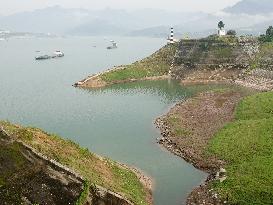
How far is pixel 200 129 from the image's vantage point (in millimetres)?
58469

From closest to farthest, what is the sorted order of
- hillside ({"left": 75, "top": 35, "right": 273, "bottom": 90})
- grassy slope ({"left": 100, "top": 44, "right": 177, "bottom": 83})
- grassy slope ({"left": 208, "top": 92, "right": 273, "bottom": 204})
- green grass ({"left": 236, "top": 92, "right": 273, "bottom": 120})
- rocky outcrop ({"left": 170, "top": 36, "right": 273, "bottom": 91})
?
grassy slope ({"left": 208, "top": 92, "right": 273, "bottom": 204}), green grass ({"left": 236, "top": 92, "right": 273, "bottom": 120}), hillside ({"left": 75, "top": 35, "right": 273, "bottom": 90}), rocky outcrop ({"left": 170, "top": 36, "right": 273, "bottom": 91}), grassy slope ({"left": 100, "top": 44, "right": 177, "bottom": 83})

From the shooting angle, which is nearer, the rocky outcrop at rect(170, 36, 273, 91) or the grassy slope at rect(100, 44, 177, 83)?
the rocky outcrop at rect(170, 36, 273, 91)

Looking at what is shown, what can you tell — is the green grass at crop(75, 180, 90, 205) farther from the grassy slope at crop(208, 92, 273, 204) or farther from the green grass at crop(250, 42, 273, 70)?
the green grass at crop(250, 42, 273, 70)

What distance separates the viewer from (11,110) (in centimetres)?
7475

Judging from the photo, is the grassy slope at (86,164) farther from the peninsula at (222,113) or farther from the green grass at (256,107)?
the green grass at (256,107)

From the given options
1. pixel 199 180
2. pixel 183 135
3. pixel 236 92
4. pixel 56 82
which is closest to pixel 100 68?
pixel 56 82

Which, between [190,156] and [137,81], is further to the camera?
[137,81]

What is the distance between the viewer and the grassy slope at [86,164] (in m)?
33.4

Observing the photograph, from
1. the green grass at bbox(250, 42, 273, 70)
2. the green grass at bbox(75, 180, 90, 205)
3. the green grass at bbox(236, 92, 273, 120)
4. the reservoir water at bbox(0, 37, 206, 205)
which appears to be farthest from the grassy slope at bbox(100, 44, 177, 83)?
the green grass at bbox(75, 180, 90, 205)

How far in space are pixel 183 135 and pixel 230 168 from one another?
12777mm

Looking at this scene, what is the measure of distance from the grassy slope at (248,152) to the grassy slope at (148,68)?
42.3 meters

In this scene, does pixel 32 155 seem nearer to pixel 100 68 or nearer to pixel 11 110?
pixel 11 110

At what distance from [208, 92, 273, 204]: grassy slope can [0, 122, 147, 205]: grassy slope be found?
7.88 m

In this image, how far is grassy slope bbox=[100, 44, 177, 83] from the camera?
4072 inches
